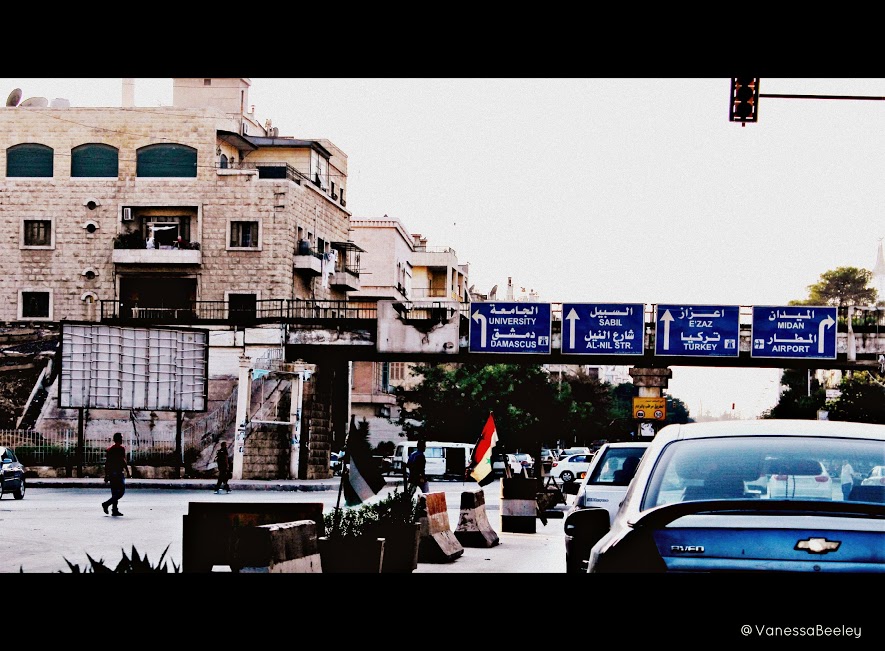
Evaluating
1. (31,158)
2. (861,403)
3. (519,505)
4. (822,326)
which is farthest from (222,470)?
(861,403)

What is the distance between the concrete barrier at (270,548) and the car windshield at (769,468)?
414 cm

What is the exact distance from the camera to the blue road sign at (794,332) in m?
45.6

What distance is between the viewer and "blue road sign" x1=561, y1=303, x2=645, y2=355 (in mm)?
46188

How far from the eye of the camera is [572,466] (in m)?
48.7

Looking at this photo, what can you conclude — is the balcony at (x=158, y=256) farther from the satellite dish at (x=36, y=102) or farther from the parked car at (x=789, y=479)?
the parked car at (x=789, y=479)

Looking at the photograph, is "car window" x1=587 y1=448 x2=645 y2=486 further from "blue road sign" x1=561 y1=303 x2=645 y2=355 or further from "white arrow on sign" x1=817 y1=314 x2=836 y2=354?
"white arrow on sign" x1=817 y1=314 x2=836 y2=354

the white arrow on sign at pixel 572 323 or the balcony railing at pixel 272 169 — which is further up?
the balcony railing at pixel 272 169

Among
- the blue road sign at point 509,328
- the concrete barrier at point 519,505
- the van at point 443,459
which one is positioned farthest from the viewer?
the van at point 443,459

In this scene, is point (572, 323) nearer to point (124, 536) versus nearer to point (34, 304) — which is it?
point (124, 536)

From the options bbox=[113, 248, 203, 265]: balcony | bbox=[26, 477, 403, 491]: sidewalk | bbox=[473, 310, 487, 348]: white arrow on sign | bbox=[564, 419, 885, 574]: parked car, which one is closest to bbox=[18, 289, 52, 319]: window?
bbox=[113, 248, 203, 265]: balcony

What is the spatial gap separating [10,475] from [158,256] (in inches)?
1180

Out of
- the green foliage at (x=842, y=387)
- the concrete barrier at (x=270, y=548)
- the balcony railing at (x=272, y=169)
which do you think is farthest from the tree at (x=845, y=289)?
the concrete barrier at (x=270, y=548)

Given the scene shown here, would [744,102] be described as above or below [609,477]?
above
